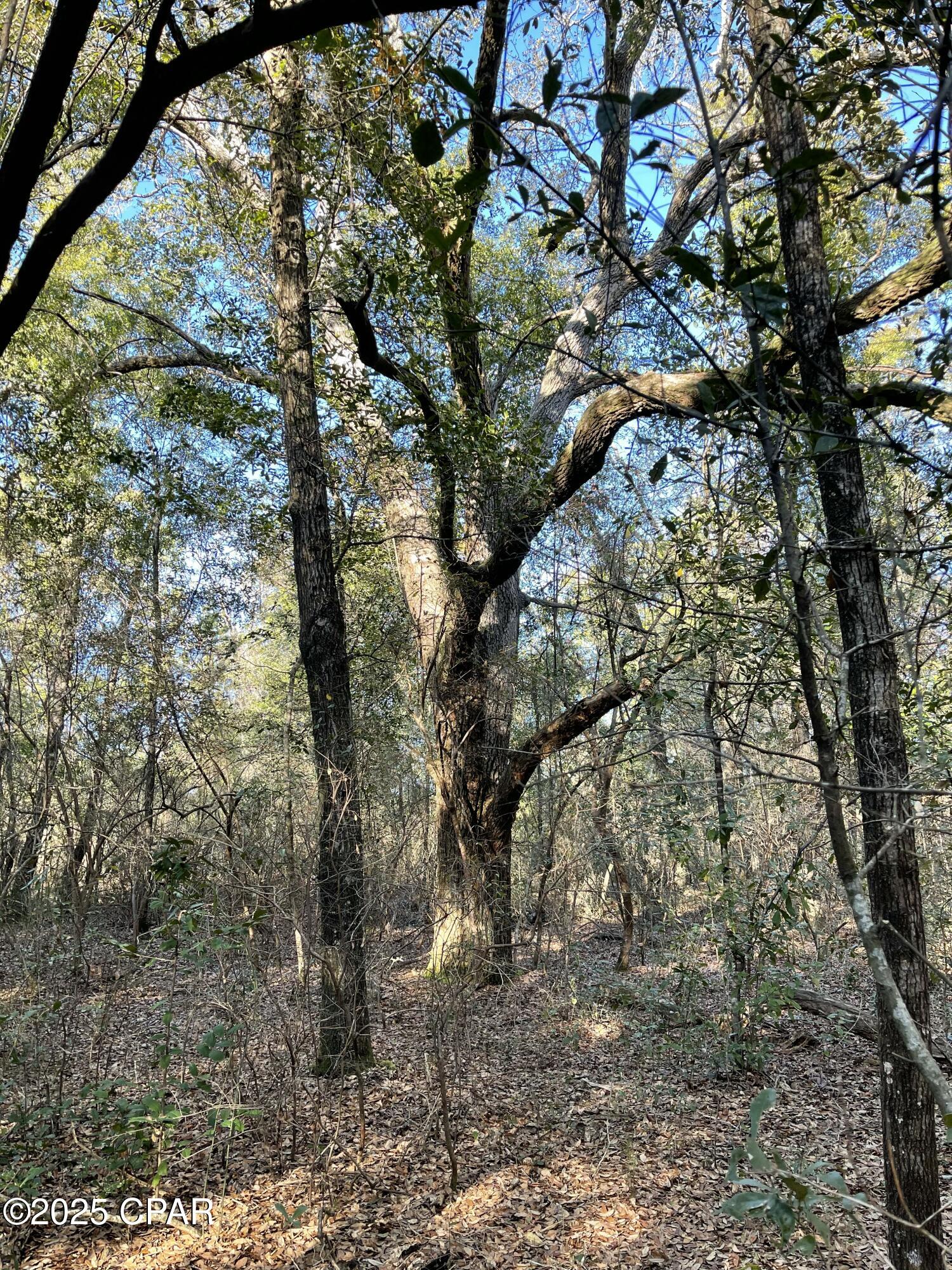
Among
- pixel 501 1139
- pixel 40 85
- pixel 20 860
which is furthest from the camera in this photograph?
pixel 20 860

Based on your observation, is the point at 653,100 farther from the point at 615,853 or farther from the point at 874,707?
the point at 615,853

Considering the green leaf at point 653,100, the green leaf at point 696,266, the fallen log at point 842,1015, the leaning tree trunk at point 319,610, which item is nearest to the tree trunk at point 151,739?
the leaning tree trunk at point 319,610

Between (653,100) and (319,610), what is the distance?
4696 millimetres

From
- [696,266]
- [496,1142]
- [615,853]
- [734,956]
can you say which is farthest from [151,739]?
[696,266]

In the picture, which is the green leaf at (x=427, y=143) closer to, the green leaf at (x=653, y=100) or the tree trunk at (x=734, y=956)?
the green leaf at (x=653, y=100)

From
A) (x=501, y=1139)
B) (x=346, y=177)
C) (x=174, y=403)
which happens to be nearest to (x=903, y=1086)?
(x=501, y=1139)

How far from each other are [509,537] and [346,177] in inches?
116

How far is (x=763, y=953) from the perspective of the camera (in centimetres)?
532

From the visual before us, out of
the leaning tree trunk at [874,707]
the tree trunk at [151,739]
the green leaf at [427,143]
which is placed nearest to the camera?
the green leaf at [427,143]

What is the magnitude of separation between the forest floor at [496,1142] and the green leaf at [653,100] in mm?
3438

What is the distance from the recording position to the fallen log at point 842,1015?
4.59m

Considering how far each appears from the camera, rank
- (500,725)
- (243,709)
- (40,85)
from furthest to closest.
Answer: (243,709)
(500,725)
(40,85)

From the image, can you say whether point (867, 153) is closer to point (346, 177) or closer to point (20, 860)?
point (346, 177)

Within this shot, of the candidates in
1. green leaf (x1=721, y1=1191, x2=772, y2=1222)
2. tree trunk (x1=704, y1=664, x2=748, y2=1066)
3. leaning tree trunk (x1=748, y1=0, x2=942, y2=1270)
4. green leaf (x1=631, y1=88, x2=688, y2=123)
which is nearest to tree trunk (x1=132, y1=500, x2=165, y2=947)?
green leaf (x1=721, y1=1191, x2=772, y2=1222)
